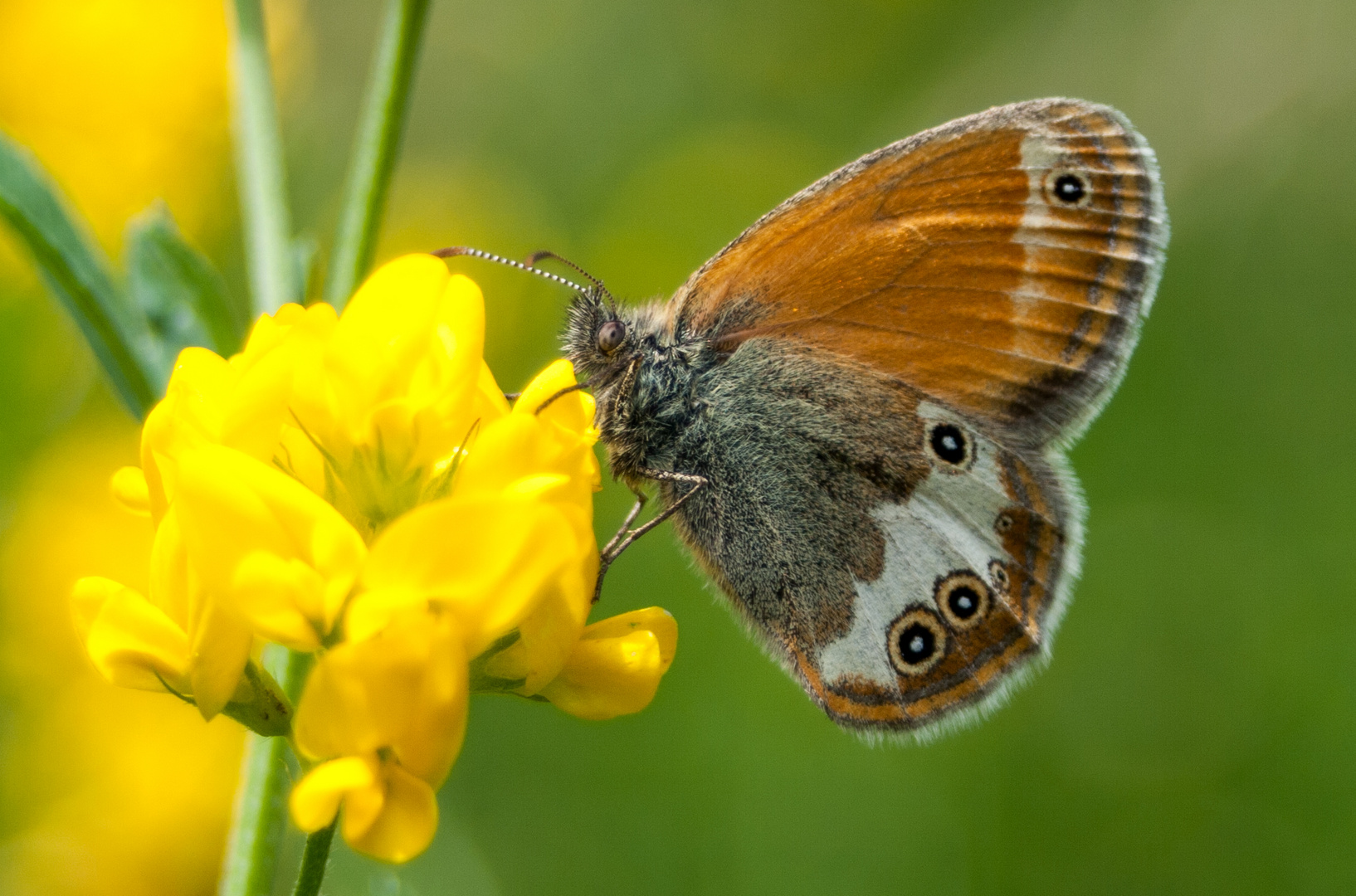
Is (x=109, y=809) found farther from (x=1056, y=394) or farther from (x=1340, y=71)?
(x=1340, y=71)

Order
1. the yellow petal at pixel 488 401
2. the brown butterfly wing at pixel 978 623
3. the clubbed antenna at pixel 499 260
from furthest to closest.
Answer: the brown butterfly wing at pixel 978 623 < the clubbed antenna at pixel 499 260 < the yellow petal at pixel 488 401

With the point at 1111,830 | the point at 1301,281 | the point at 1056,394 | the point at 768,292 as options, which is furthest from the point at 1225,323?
the point at 768,292

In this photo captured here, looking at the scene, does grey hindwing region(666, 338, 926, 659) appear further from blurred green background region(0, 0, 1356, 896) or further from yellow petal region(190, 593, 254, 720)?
yellow petal region(190, 593, 254, 720)

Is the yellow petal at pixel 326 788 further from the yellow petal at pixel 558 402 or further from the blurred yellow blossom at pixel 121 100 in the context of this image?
the blurred yellow blossom at pixel 121 100

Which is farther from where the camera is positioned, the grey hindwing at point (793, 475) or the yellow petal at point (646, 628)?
Answer: the grey hindwing at point (793, 475)

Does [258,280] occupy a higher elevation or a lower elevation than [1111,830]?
higher

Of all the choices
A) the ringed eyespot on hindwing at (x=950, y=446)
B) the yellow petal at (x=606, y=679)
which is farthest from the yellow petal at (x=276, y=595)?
the ringed eyespot on hindwing at (x=950, y=446)

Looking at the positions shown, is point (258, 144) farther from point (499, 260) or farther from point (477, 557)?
point (477, 557)
